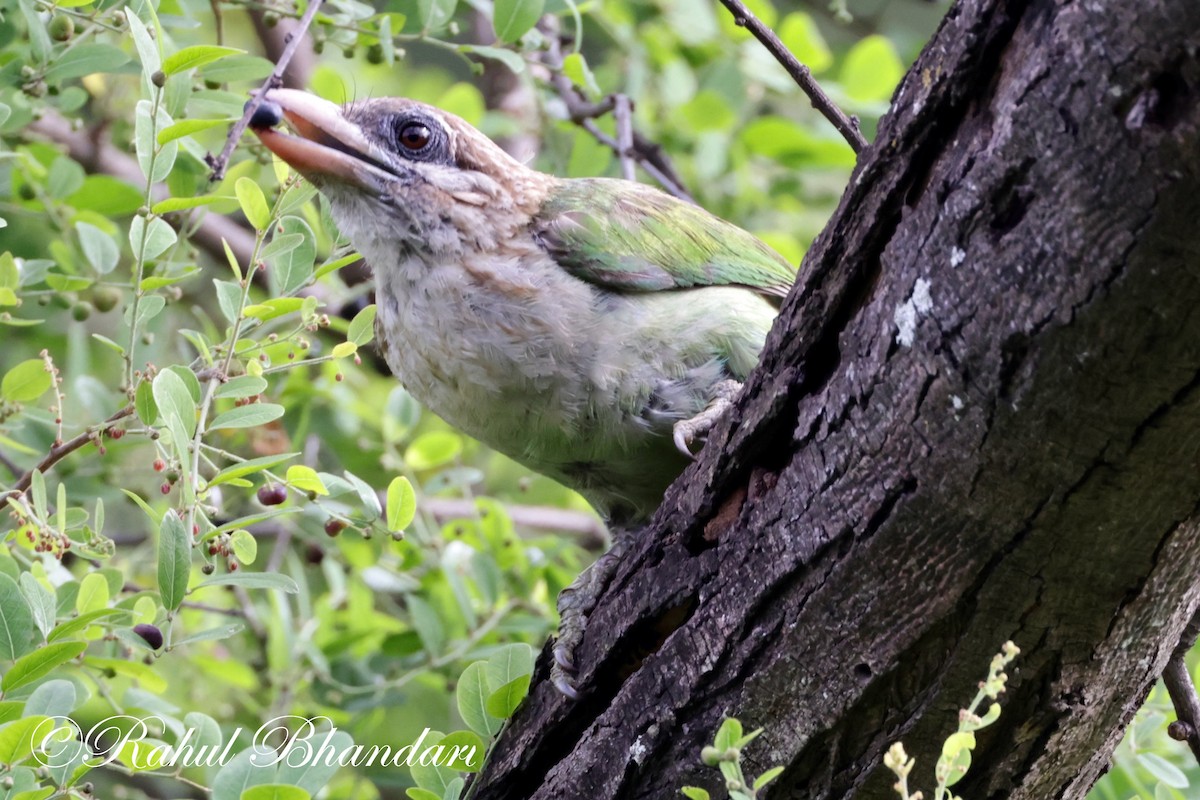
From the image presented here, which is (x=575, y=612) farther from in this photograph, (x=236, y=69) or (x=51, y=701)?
(x=236, y=69)

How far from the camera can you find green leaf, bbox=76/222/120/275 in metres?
3.07

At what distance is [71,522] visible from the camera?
265cm

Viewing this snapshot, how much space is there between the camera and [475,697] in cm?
279

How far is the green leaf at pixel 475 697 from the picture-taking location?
2770 mm

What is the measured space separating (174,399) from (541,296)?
1204 millimetres

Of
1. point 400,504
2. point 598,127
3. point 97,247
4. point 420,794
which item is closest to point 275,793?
point 420,794

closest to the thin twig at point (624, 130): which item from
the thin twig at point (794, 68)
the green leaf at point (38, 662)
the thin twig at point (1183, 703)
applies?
the thin twig at point (794, 68)

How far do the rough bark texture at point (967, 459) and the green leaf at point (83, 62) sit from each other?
5.79ft

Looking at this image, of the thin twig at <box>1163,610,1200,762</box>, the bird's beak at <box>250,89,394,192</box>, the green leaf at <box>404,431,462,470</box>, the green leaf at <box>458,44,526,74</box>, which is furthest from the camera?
the green leaf at <box>404,431,462,470</box>

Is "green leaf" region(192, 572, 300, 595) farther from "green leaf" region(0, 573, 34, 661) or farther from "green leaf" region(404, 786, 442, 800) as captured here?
"green leaf" region(404, 786, 442, 800)

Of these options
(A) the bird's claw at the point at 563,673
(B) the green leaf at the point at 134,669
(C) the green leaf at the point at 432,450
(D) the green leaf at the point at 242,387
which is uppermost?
(D) the green leaf at the point at 242,387

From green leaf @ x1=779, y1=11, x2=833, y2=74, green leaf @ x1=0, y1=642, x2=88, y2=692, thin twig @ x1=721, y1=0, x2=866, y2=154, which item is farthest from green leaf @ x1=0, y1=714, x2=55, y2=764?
green leaf @ x1=779, y1=11, x2=833, y2=74

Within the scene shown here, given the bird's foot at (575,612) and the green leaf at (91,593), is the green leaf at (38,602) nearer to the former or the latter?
the green leaf at (91,593)

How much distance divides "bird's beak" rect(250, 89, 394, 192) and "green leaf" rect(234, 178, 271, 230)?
529mm
